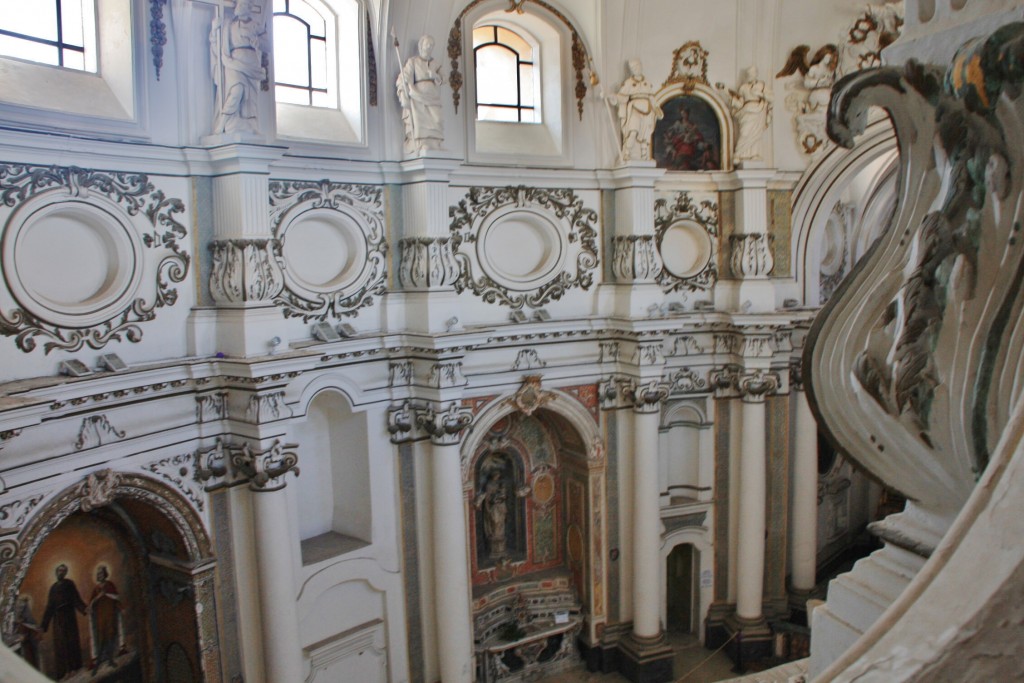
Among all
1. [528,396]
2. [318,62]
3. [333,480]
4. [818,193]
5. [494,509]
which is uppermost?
[318,62]

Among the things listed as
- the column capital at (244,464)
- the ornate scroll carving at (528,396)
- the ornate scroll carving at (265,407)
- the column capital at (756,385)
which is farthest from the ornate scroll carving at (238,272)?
the column capital at (756,385)

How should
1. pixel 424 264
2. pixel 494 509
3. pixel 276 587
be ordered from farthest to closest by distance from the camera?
pixel 494 509, pixel 424 264, pixel 276 587

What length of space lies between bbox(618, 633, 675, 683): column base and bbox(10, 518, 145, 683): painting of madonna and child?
7.69 metres

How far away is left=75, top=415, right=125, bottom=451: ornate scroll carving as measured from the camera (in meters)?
9.22

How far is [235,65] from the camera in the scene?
1027 cm

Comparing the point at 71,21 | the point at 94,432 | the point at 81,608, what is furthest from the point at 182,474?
the point at 71,21

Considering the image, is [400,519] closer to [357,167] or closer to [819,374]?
[357,167]

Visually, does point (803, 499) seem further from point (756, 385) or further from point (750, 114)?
point (750, 114)

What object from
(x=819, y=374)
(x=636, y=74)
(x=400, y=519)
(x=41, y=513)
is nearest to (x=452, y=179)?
(x=636, y=74)

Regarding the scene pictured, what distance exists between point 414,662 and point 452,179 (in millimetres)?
7168

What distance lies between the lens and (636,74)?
14.4 meters

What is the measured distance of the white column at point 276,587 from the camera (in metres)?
10.9

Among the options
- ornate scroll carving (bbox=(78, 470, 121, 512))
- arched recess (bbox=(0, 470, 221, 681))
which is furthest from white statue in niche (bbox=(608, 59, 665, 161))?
ornate scroll carving (bbox=(78, 470, 121, 512))

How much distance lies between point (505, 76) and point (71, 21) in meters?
6.55
